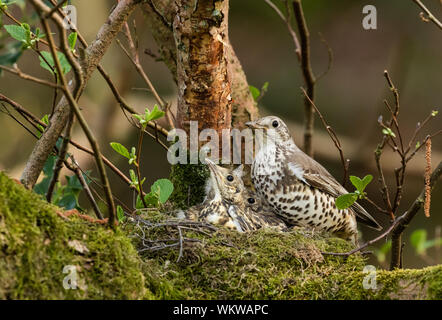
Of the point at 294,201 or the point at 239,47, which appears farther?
the point at 239,47

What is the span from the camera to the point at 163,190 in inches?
143

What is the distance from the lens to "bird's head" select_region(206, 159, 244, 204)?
13.4 ft

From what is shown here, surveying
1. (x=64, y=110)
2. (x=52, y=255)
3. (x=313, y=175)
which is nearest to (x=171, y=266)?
(x=52, y=255)

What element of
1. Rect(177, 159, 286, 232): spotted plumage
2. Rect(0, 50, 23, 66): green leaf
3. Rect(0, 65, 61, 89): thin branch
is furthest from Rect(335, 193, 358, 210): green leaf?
Rect(0, 50, 23, 66): green leaf

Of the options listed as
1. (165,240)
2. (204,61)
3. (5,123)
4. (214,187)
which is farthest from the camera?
(5,123)

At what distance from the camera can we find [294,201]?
4281 mm

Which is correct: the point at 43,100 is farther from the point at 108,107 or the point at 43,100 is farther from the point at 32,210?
the point at 32,210

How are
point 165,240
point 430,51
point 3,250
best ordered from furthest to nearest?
1. point 430,51
2. point 165,240
3. point 3,250

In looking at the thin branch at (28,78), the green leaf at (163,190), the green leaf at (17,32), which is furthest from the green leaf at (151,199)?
the thin branch at (28,78)

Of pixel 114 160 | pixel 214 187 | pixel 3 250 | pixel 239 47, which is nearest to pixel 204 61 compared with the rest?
pixel 214 187

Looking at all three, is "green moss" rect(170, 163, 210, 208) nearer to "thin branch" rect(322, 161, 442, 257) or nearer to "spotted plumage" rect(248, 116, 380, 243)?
"spotted plumage" rect(248, 116, 380, 243)

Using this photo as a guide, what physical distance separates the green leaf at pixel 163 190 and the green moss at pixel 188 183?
21.2 inches

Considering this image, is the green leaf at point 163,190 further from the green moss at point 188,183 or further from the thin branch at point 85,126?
the thin branch at point 85,126
